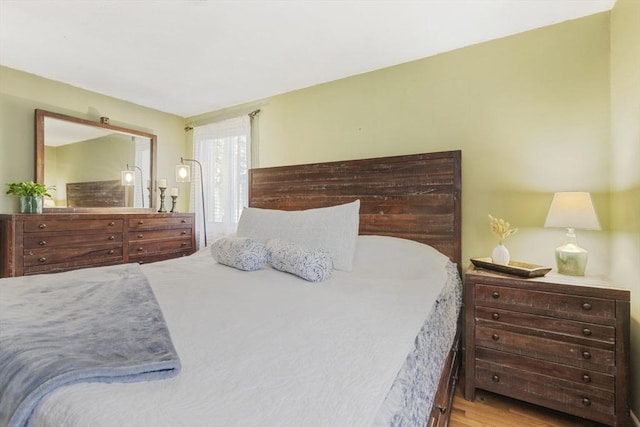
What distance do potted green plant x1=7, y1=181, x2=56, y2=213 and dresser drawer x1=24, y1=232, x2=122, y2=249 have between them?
0.36 meters

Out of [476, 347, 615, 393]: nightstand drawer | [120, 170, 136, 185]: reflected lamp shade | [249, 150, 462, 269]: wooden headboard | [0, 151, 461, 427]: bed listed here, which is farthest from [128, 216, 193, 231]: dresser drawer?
[476, 347, 615, 393]: nightstand drawer

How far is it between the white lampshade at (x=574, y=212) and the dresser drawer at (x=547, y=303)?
383 mm

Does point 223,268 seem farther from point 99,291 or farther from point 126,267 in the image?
point 99,291

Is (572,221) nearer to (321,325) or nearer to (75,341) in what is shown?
(321,325)

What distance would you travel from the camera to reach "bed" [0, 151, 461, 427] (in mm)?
574

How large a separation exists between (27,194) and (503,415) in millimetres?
3822

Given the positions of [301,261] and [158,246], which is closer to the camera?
[301,261]

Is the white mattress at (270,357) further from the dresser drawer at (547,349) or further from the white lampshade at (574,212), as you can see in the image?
the white lampshade at (574,212)

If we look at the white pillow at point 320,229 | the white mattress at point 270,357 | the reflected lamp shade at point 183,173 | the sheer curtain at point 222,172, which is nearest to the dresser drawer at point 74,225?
the reflected lamp shade at point 183,173

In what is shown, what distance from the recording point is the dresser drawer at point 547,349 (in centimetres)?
145

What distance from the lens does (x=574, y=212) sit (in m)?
1.61

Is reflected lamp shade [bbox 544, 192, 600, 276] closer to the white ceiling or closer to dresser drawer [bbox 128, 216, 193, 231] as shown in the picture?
the white ceiling

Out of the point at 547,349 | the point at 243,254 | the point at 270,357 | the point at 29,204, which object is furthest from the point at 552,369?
the point at 29,204

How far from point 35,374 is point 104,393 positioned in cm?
19
